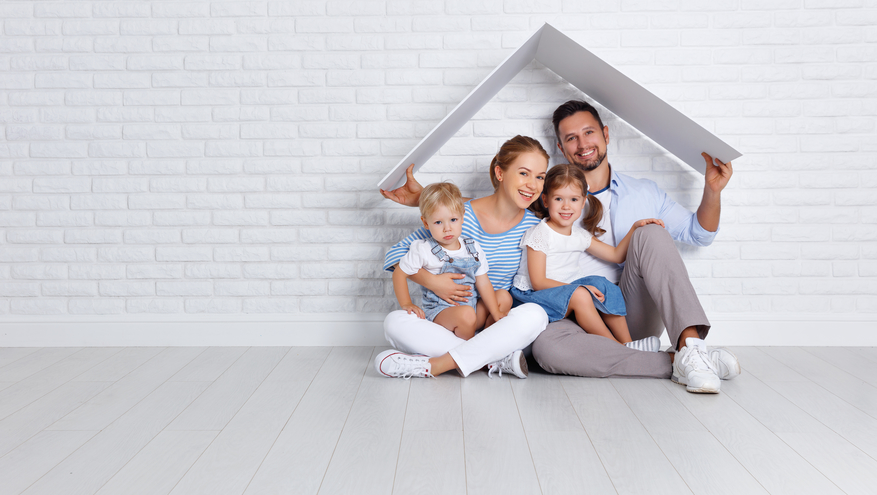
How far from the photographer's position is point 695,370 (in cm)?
181

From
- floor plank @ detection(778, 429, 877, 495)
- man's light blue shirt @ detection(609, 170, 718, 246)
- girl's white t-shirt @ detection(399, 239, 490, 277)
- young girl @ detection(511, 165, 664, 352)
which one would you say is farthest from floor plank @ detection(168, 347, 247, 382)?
floor plank @ detection(778, 429, 877, 495)

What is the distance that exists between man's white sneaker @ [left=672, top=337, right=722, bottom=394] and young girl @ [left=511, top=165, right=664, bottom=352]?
0.23 m

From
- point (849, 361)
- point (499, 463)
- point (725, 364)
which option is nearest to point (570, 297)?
point (725, 364)

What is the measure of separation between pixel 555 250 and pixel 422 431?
0.92 m

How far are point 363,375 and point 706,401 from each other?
109 cm

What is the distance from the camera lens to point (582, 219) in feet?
7.64

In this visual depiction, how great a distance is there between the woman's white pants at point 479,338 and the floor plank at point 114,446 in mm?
706

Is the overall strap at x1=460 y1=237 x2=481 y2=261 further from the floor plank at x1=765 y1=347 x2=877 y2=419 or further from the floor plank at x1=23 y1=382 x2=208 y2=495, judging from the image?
the floor plank at x1=765 y1=347 x2=877 y2=419

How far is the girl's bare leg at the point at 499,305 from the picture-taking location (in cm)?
219


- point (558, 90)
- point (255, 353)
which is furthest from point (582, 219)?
point (255, 353)

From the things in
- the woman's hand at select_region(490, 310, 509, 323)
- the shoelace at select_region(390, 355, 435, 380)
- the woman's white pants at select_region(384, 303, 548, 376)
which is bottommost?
the shoelace at select_region(390, 355, 435, 380)

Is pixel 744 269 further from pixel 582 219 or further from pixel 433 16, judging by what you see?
pixel 433 16

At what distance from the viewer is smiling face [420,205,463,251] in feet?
6.73

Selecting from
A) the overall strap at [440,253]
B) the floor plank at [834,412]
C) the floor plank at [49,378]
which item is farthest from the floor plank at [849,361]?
the floor plank at [49,378]
